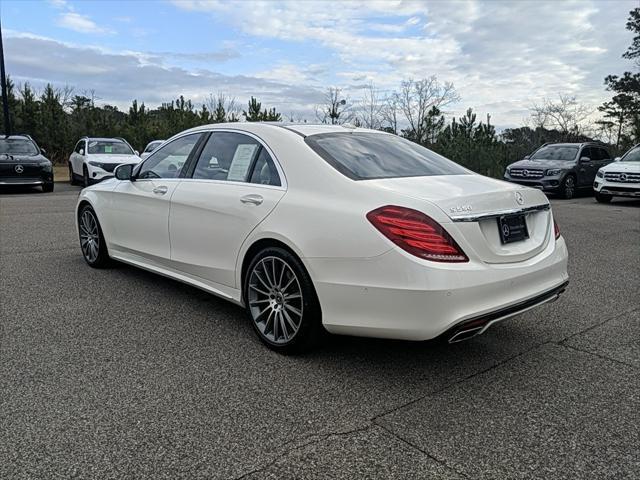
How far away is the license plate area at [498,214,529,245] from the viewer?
3402 millimetres

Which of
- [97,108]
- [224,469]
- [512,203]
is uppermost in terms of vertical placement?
[97,108]

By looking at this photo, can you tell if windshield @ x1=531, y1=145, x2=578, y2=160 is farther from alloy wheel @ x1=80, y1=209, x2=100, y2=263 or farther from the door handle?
the door handle

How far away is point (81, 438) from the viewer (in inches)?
107

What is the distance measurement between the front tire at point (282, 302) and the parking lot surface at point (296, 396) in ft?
0.53

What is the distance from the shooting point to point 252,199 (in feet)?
13.1

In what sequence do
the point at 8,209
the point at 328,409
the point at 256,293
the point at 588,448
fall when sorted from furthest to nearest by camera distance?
the point at 8,209 < the point at 256,293 < the point at 328,409 < the point at 588,448

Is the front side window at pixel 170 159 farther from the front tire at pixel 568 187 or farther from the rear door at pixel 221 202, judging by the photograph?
the front tire at pixel 568 187

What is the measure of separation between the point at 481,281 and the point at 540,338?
138cm

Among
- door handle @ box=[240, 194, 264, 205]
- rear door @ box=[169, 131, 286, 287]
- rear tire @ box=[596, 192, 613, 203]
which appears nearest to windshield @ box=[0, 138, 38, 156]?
rear door @ box=[169, 131, 286, 287]

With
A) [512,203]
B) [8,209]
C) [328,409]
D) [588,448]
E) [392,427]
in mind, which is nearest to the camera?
[588,448]

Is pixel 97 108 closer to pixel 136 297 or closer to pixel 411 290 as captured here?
pixel 136 297

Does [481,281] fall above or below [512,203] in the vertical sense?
below

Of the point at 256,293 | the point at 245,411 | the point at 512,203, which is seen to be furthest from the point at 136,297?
the point at 512,203

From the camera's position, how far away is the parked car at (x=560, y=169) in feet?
53.6
